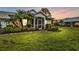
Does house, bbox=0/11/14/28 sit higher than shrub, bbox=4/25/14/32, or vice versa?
house, bbox=0/11/14/28

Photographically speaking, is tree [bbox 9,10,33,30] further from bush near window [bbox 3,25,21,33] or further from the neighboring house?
the neighboring house

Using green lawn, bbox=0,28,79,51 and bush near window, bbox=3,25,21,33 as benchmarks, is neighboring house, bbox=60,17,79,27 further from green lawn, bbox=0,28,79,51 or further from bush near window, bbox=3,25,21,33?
bush near window, bbox=3,25,21,33

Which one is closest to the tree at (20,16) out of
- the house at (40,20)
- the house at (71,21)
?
the house at (40,20)

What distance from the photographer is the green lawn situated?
218 centimetres

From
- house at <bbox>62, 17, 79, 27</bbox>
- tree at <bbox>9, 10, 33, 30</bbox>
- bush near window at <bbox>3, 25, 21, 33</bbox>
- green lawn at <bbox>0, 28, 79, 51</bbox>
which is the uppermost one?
tree at <bbox>9, 10, 33, 30</bbox>

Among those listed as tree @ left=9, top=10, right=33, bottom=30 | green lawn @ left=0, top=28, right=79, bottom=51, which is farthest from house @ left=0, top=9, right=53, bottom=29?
green lawn @ left=0, top=28, right=79, bottom=51

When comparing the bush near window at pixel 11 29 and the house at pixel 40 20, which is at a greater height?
the house at pixel 40 20

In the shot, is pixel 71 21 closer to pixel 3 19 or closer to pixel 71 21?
pixel 71 21

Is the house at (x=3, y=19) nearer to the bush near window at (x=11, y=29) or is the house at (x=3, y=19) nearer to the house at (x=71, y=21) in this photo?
the bush near window at (x=11, y=29)

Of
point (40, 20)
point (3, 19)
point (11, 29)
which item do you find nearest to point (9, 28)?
point (11, 29)

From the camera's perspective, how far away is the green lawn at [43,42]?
2.18 meters

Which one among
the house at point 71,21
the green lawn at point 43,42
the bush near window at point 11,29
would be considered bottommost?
the green lawn at point 43,42

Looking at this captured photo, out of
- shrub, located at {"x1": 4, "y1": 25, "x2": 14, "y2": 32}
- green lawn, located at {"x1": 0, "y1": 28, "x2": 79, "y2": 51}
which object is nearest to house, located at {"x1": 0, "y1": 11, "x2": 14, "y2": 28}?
shrub, located at {"x1": 4, "y1": 25, "x2": 14, "y2": 32}
